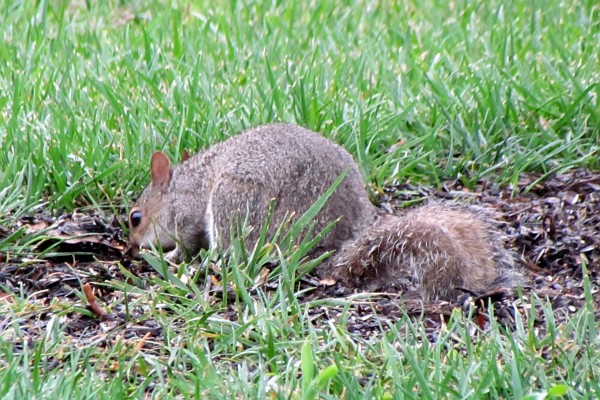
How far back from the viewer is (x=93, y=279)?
4.37 meters

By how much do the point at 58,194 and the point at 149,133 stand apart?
0.59m

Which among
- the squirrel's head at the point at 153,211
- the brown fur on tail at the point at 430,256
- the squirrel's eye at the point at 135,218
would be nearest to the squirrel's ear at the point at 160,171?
the squirrel's head at the point at 153,211

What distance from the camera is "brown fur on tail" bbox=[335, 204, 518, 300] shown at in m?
4.22

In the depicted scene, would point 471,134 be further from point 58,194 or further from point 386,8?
point 386,8

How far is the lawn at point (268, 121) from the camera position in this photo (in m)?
3.42

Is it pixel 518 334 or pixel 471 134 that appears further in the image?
pixel 471 134

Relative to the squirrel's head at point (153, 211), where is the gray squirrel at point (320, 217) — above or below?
A: above

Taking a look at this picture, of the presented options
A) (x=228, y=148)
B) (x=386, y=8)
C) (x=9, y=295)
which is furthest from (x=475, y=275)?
(x=386, y=8)

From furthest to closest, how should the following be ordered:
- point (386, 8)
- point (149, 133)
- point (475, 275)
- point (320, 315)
Result: point (386, 8) < point (149, 133) < point (475, 275) < point (320, 315)

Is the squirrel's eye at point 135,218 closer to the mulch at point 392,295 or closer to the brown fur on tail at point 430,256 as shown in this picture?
the mulch at point 392,295

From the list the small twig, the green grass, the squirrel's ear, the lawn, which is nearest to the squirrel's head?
the squirrel's ear

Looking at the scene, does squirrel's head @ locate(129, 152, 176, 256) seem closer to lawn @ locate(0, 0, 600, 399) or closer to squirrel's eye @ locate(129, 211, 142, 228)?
squirrel's eye @ locate(129, 211, 142, 228)

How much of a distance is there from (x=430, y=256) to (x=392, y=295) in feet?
0.68

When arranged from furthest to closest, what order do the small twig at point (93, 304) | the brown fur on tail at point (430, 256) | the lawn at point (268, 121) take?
1. the brown fur on tail at point (430, 256)
2. the small twig at point (93, 304)
3. the lawn at point (268, 121)
